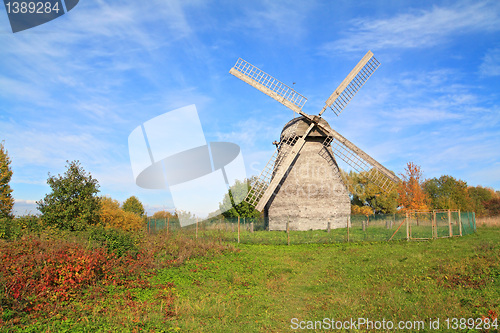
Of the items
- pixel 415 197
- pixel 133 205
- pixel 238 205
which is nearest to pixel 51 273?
pixel 238 205

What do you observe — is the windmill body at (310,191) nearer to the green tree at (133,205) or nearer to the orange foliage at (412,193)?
the orange foliage at (412,193)

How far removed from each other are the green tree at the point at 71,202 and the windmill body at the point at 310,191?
12.7 metres

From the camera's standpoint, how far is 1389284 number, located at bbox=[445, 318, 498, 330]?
640 centimetres

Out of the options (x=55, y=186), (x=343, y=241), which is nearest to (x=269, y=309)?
(x=343, y=241)

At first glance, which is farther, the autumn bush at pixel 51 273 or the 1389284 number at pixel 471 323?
the autumn bush at pixel 51 273

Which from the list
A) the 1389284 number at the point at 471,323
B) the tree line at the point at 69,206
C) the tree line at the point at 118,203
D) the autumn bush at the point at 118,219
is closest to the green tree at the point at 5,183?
the tree line at the point at 118,203

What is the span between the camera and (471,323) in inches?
262

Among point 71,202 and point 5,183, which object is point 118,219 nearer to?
point 71,202

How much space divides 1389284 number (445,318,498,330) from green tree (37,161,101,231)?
688 inches

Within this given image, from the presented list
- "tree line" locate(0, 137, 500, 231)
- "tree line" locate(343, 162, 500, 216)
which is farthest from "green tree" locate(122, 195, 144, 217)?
"tree line" locate(343, 162, 500, 216)

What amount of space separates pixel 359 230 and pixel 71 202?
61.4 ft

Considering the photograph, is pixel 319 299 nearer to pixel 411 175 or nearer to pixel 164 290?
pixel 164 290

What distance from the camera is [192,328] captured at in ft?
23.2

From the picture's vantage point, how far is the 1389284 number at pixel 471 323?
6.40 m
